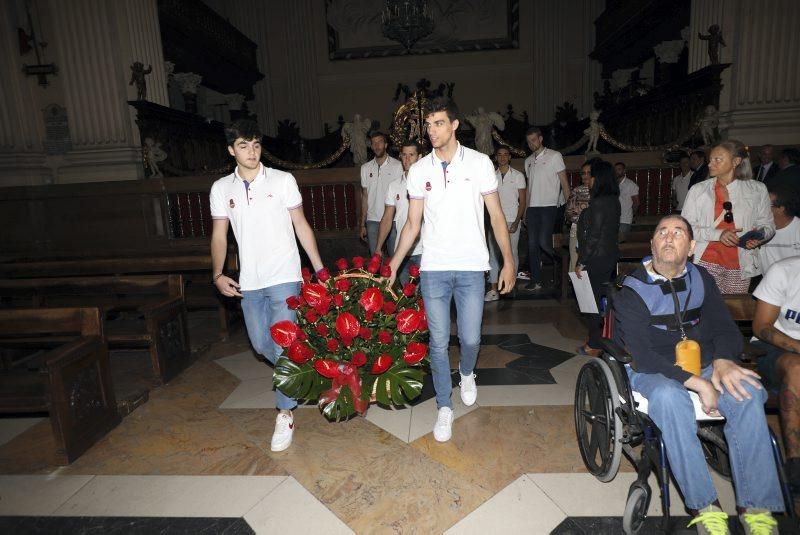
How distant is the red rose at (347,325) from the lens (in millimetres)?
2648

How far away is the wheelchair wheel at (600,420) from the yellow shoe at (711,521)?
43cm

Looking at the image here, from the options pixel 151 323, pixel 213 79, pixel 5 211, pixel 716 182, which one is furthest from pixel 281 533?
pixel 213 79

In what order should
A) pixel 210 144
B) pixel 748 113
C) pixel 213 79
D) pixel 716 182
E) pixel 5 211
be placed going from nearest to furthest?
pixel 716 182, pixel 748 113, pixel 5 211, pixel 210 144, pixel 213 79

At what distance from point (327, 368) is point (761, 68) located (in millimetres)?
8450

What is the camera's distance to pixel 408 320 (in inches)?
110

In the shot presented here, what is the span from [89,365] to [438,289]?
2.50 metres

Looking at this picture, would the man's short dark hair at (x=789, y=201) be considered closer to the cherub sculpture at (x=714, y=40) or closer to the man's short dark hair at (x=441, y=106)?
the man's short dark hair at (x=441, y=106)

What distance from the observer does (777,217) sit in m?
3.68

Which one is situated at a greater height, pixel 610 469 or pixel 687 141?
pixel 687 141

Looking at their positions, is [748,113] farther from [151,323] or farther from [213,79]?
[213,79]

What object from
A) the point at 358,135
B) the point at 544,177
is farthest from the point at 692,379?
the point at 358,135

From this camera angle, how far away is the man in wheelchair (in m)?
2.02

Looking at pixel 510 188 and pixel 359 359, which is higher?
pixel 510 188

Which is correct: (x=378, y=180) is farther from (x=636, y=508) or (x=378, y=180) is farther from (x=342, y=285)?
(x=636, y=508)
